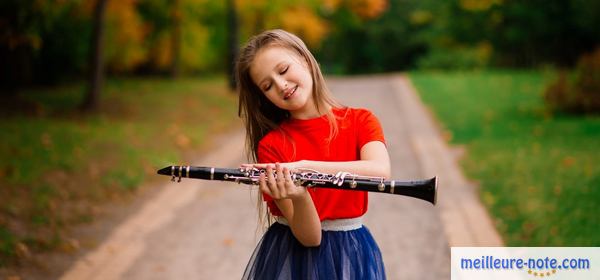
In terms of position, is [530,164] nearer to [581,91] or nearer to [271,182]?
[581,91]

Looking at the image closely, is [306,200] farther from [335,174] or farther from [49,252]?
[49,252]

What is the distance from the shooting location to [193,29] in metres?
24.0

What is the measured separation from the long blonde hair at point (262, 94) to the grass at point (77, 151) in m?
3.30

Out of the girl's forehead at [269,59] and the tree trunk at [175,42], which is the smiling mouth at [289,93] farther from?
the tree trunk at [175,42]

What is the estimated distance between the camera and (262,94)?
2.50 m

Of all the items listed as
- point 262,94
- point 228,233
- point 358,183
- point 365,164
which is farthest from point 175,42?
point 358,183

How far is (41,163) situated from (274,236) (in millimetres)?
5933

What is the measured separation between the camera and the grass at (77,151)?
6.09 meters

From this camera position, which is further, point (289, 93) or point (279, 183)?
point (289, 93)

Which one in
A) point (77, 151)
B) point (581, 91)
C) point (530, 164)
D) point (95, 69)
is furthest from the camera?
point (95, 69)

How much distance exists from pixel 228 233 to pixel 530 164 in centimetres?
401
